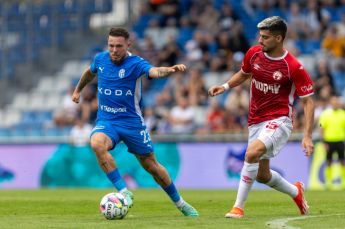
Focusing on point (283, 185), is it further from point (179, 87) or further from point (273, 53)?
point (179, 87)

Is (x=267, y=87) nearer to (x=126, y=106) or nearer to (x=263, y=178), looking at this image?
(x=263, y=178)

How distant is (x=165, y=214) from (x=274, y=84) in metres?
2.44

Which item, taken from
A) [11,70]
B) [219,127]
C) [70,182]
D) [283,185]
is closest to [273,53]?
[283,185]

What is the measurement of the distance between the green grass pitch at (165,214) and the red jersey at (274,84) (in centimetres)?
136

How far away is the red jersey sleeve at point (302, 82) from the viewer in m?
12.2

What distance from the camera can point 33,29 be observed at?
32.2 metres

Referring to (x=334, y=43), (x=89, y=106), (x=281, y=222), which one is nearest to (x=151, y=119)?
(x=89, y=106)

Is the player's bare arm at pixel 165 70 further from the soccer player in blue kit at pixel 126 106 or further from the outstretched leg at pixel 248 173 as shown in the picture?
the outstretched leg at pixel 248 173

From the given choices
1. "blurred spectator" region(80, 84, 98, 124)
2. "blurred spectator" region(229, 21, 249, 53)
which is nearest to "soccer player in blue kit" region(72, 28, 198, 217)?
"blurred spectator" region(80, 84, 98, 124)

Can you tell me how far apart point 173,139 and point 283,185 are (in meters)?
12.5

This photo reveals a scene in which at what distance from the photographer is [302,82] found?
1223 cm

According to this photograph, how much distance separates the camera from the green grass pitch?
11055mm

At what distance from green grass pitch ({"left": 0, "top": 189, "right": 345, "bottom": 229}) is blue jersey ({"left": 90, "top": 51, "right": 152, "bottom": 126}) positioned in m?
1.34

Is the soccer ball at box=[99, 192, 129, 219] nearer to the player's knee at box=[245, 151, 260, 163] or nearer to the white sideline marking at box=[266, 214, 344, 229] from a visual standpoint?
the player's knee at box=[245, 151, 260, 163]
